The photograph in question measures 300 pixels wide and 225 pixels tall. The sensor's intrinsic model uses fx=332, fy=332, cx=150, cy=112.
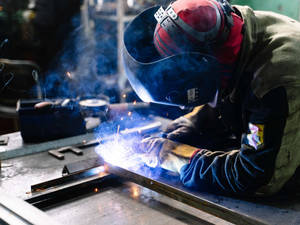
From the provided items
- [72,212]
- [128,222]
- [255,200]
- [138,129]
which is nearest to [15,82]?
[138,129]

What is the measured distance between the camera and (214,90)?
165cm

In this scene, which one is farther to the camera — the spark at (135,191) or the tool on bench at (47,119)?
the tool on bench at (47,119)

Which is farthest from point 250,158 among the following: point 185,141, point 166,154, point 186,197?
point 185,141

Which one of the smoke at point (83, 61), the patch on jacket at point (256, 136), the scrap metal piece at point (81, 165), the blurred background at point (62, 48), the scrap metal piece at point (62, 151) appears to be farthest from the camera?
the smoke at point (83, 61)

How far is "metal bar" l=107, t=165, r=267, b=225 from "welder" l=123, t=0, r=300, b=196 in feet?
0.27

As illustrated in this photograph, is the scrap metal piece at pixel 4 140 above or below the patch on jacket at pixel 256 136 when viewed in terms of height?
below

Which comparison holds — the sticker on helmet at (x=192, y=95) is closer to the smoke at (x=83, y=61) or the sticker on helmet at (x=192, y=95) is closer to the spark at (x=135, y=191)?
the spark at (x=135, y=191)

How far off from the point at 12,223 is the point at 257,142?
3.63 ft

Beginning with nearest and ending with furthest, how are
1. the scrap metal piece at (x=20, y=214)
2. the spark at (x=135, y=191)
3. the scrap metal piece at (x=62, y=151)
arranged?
the scrap metal piece at (x=20, y=214) → the spark at (x=135, y=191) → the scrap metal piece at (x=62, y=151)

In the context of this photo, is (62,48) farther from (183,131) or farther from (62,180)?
(62,180)

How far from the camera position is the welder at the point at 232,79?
4.76 feet

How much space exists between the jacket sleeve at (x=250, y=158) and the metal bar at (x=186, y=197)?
0.08 metres

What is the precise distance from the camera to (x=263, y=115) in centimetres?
146

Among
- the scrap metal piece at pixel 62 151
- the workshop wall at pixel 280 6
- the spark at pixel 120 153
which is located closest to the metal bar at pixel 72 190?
the spark at pixel 120 153
